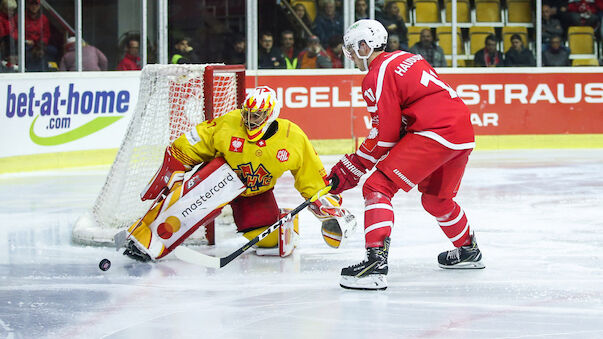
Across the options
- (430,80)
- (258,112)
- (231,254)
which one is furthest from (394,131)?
(231,254)

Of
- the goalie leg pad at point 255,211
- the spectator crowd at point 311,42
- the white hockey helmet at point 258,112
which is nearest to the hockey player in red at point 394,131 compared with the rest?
the white hockey helmet at point 258,112

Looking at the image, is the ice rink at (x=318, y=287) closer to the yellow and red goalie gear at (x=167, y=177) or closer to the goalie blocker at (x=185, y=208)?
the goalie blocker at (x=185, y=208)

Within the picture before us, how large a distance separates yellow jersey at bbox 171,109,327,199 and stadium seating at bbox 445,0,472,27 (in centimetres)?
625

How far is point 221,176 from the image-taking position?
447 centimetres

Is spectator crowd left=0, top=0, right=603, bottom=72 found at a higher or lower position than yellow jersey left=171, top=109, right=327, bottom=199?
higher

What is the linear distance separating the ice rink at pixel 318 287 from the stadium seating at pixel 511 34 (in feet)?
14.1

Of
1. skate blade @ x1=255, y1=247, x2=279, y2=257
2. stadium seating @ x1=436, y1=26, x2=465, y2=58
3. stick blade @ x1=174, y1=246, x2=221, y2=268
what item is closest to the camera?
stick blade @ x1=174, y1=246, x2=221, y2=268

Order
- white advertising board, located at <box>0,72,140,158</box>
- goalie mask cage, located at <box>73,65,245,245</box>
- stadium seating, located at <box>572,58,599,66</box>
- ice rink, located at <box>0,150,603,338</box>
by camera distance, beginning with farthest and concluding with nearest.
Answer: stadium seating, located at <box>572,58,599,66</box>, white advertising board, located at <box>0,72,140,158</box>, goalie mask cage, located at <box>73,65,245,245</box>, ice rink, located at <box>0,150,603,338</box>

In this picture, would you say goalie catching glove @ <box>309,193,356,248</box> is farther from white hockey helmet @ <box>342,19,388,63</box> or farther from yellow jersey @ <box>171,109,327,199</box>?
white hockey helmet @ <box>342,19,388,63</box>

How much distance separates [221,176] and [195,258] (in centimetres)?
39

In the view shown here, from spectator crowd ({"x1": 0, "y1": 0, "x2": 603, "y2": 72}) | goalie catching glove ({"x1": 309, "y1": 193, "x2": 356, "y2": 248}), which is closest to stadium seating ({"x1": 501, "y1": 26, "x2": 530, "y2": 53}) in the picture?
spectator crowd ({"x1": 0, "y1": 0, "x2": 603, "y2": 72})

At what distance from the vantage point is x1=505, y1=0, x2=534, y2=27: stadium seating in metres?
10.6

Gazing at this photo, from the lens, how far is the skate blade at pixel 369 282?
13.0 feet

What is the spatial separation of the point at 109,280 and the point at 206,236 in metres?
0.94
